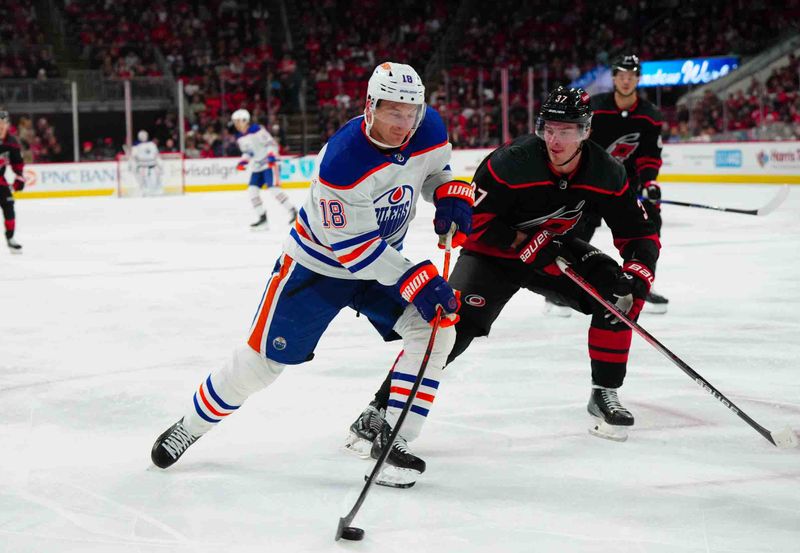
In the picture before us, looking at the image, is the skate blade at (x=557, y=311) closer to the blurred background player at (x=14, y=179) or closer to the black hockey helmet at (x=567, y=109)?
the black hockey helmet at (x=567, y=109)

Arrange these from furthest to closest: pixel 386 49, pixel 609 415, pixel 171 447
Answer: pixel 386 49 → pixel 609 415 → pixel 171 447

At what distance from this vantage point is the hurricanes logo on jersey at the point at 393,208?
266cm

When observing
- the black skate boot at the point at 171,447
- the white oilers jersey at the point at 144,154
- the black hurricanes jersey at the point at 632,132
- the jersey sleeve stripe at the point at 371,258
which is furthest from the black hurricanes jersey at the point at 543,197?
the white oilers jersey at the point at 144,154

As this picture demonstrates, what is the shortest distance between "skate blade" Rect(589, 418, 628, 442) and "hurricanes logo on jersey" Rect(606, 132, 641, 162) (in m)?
2.53

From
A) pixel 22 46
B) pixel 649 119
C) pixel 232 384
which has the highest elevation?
pixel 22 46

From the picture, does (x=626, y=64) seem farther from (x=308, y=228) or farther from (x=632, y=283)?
(x=308, y=228)

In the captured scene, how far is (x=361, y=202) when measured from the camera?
8.31ft

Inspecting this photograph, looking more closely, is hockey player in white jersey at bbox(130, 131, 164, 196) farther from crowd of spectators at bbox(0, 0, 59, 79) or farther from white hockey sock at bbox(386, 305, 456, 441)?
white hockey sock at bbox(386, 305, 456, 441)

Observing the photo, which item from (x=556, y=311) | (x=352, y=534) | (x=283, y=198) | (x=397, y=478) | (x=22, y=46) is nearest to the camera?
(x=352, y=534)

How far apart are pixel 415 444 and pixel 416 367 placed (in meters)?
0.41

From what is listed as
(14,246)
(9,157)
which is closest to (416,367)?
(14,246)

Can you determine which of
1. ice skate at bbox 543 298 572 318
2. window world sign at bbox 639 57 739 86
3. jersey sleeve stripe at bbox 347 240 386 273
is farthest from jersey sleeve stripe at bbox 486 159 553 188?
window world sign at bbox 639 57 739 86

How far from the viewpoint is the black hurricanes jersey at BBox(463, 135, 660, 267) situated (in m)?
3.12

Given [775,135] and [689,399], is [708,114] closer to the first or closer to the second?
[775,135]
